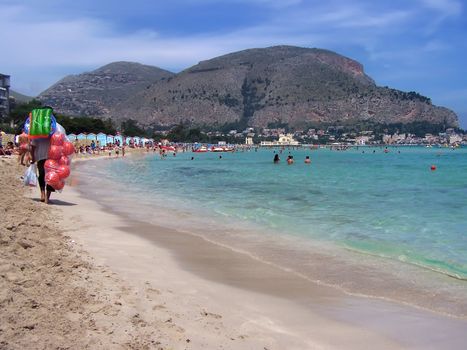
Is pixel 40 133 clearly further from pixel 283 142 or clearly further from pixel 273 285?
pixel 283 142

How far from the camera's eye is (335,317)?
470 centimetres

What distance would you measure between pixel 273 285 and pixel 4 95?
10761cm

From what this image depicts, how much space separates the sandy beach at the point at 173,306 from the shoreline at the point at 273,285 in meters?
0.01

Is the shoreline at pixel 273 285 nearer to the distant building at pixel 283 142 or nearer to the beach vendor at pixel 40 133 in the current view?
the beach vendor at pixel 40 133

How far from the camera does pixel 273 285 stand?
584 centimetres

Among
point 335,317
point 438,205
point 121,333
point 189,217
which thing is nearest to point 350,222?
point 189,217

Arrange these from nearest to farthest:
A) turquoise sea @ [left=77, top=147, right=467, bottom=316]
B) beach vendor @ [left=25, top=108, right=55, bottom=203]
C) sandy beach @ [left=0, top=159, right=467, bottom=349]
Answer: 1. sandy beach @ [left=0, top=159, right=467, bottom=349]
2. turquoise sea @ [left=77, top=147, right=467, bottom=316]
3. beach vendor @ [left=25, top=108, right=55, bottom=203]

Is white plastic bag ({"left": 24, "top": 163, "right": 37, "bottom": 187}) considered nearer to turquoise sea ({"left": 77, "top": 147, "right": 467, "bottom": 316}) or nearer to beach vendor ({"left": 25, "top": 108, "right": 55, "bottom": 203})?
beach vendor ({"left": 25, "top": 108, "right": 55, "bottom": 203})

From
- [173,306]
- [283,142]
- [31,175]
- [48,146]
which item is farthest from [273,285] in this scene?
[283,142]

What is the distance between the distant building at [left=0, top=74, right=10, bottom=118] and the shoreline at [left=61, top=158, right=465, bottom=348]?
93965 millimetres

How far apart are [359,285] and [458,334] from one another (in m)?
1.73

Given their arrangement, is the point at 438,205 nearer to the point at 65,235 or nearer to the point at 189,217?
the point at 189,217

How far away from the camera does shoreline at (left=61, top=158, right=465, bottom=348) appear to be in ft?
15.2

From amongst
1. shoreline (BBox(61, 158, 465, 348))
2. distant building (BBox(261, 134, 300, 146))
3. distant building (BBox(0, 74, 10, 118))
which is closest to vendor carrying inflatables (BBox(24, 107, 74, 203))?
shoreline (BBox(61, 158, 465, 348))
